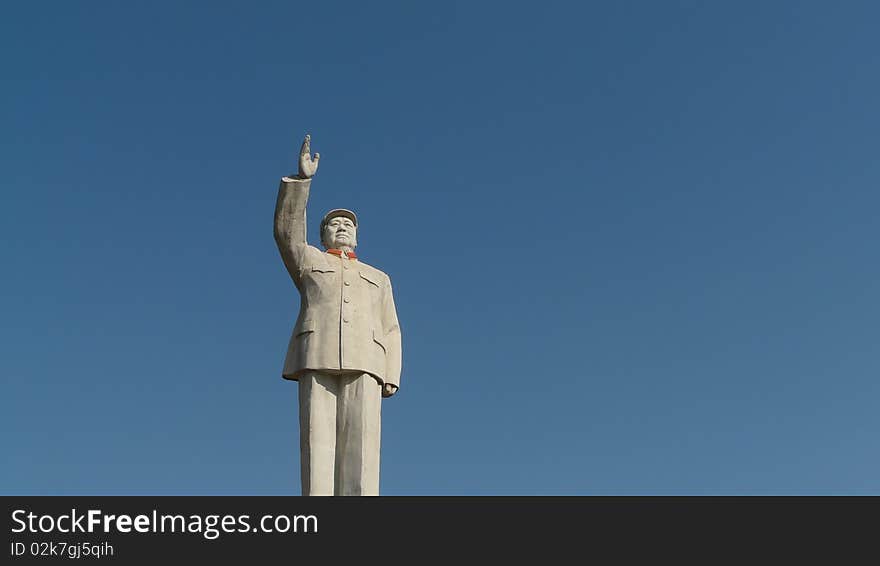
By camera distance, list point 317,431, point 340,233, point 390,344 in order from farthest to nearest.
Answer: point 340,233
point 390,344
point 317,431

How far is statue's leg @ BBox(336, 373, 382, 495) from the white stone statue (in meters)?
0.01

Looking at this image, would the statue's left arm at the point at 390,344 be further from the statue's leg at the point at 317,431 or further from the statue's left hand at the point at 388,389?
the statue's leg at the point at 317,431

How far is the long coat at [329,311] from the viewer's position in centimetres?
1366

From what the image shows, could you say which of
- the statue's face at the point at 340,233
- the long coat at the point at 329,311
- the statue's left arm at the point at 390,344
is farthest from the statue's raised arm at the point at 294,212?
the statue's left arm at the point at 390,344

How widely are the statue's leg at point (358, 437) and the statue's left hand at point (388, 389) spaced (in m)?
0.35

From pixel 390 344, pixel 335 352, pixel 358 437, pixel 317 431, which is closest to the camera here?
pixel 317 431

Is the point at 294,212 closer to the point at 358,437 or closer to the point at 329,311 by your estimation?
the point at 329,311

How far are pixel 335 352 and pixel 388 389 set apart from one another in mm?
899

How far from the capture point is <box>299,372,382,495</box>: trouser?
522 inches

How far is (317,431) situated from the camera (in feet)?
43.9

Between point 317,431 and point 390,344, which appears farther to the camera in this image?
point 390,344

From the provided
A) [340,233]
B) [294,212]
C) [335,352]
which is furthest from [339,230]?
[335,352]
